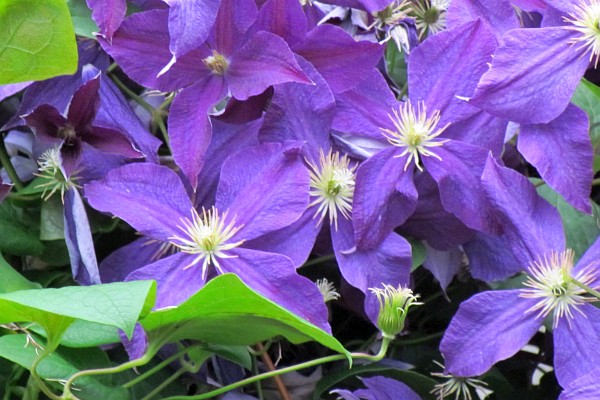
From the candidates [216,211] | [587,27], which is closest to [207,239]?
[216,211]

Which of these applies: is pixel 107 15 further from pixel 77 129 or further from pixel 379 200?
pixel 379 200

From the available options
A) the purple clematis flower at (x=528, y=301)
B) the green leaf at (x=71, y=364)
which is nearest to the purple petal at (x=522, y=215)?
the purple clematis flower at (x=528, y=301)

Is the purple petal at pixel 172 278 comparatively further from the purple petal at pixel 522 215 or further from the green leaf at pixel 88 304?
the purple petal at pixel 522 215

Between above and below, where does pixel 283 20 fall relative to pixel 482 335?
above

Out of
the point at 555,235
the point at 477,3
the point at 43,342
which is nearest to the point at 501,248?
the point at 555,235

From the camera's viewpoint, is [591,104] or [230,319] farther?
[591,104]

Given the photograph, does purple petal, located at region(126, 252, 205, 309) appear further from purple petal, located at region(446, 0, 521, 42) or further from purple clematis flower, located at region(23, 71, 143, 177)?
purple petal, located at region(446, 0, 521, 42)

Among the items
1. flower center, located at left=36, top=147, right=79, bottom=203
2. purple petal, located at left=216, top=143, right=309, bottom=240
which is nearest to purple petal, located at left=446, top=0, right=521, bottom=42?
purple petal, located at left=216, top=143, right=309, bottom=240
